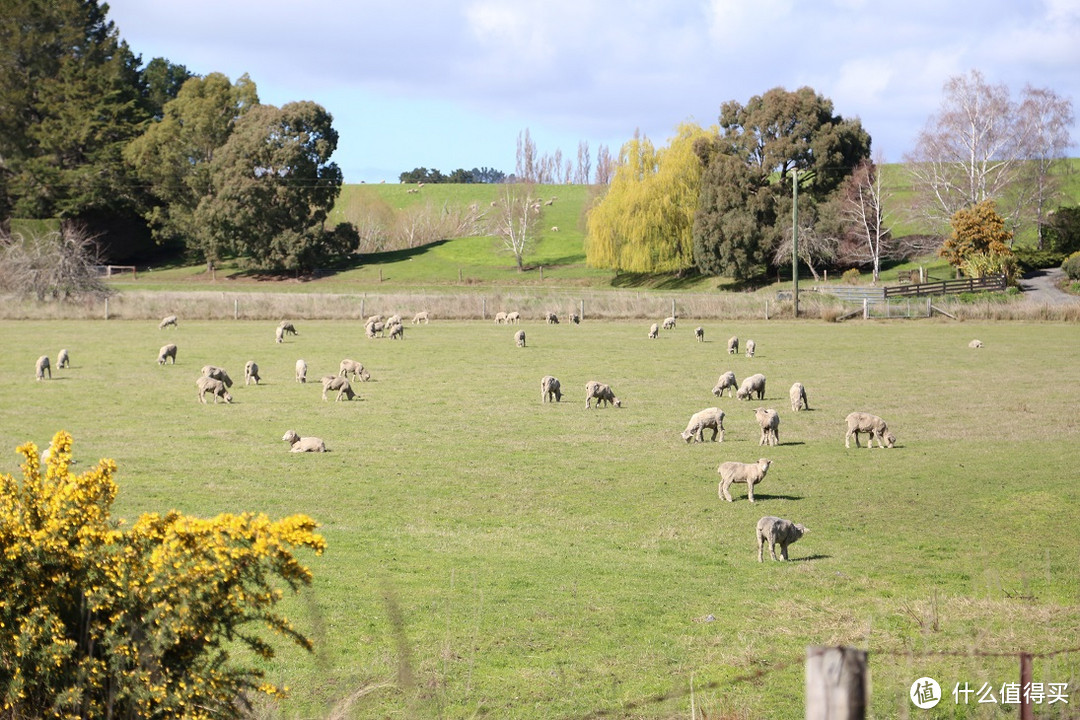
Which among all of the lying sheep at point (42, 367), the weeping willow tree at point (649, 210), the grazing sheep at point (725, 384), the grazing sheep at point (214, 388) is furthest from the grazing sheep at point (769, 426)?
the weeping willow tree at point (649, 210)

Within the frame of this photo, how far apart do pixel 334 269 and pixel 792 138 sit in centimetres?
4159

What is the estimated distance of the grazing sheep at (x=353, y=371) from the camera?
32844 mm

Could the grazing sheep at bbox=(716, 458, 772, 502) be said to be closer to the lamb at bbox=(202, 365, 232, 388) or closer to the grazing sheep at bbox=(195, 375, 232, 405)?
the grazing sheep at bbox=(195, 375, 232, 405)

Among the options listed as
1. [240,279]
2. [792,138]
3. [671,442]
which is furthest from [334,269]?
[671,442]

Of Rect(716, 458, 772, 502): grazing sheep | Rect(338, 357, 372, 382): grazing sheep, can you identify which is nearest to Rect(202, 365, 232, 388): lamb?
Rect(338, 357, 372, 382): grazing sheep

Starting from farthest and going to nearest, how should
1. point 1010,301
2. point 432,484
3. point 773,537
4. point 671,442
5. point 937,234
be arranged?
point 937,234, point 1010,301, point 671,442, point 432,484, point 773,537

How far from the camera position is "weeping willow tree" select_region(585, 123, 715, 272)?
86438 mm

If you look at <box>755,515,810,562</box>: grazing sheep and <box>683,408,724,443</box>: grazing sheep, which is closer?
<box>755,515,810,562</box>: grazing sheep

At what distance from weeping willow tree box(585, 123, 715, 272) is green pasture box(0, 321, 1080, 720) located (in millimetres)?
50533

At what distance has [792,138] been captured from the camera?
84.2 metres

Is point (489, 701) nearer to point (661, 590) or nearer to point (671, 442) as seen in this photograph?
point (661, 590)

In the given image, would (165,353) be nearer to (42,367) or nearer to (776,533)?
(42,367)

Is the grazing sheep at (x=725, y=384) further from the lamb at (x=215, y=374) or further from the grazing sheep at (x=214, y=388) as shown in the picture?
the lamb at (x=215, y=374)

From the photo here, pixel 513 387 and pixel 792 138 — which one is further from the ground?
pixel 792 138
